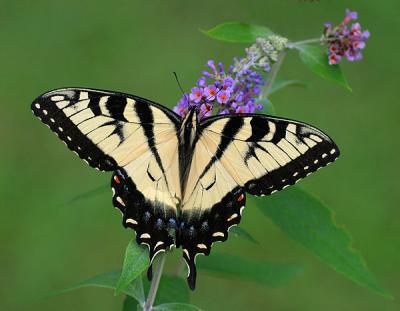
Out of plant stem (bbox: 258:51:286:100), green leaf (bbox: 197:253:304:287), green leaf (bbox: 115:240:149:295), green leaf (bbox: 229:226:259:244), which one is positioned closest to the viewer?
green leaf (bbox: 115:240:149:295)

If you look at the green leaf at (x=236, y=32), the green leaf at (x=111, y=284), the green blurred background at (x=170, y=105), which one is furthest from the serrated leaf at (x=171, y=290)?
the green blurred background at (x=170, y=105)

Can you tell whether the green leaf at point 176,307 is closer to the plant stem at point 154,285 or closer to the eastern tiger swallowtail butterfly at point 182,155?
the plant stem at point 154,285

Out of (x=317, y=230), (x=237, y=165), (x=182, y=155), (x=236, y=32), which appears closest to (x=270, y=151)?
(x=237, y=165)

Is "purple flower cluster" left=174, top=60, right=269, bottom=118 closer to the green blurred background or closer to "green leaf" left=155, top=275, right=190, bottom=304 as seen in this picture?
"green leaf" left=155, top=275, right=190, bottom=304

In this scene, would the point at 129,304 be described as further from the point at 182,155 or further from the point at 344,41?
the point at 344,41

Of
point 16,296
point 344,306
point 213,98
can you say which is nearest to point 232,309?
point 344,306

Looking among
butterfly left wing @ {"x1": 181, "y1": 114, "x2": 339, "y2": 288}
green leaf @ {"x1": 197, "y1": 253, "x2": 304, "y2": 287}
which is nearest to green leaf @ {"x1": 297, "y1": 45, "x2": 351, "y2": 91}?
butterfly left wing @ {"x1": 181, "y1": 114, "x2": 339, "y2": 288}
